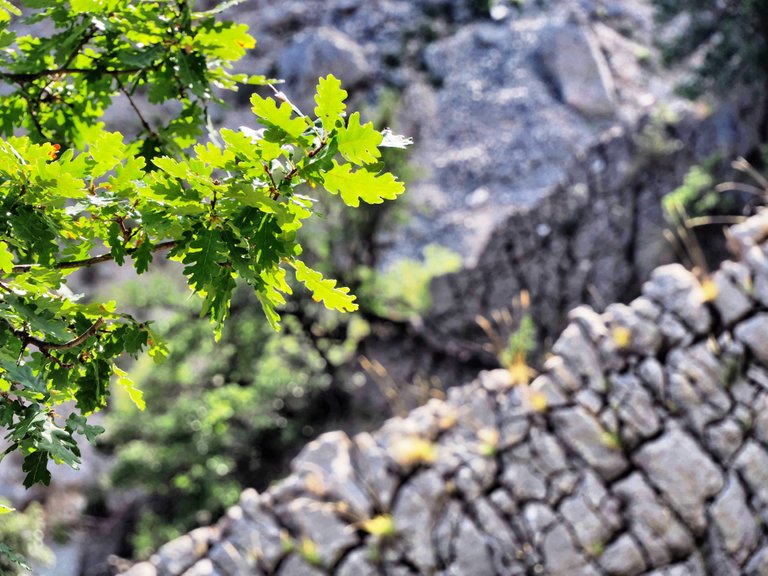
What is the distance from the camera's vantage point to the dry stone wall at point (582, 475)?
593 cm

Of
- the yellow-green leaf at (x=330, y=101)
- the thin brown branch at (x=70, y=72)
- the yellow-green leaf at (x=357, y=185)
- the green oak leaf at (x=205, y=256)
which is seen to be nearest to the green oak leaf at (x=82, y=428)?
the green oak leaf at (x=205, y=256)

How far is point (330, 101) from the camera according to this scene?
2.10 meters

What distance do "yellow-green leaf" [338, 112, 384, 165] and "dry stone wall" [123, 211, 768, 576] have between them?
456cm

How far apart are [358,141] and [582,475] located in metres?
4.65

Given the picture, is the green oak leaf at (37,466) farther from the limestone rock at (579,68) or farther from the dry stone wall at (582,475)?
the limestone rock at (579,68)

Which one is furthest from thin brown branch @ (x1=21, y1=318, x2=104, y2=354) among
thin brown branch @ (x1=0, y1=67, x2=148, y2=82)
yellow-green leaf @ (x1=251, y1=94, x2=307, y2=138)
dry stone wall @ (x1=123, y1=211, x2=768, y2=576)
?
dry stone wall @ (x1=123, y1=211, x2=768, y2=576)

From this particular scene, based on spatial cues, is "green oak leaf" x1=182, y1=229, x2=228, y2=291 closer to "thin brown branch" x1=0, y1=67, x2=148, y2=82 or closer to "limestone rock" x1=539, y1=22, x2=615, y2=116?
"thin brown branch" x1=0, y1=67, x2=148, y2=82

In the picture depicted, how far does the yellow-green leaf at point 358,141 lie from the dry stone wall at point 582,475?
4564 millimetres

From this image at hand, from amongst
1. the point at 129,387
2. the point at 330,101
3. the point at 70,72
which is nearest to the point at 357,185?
the point at 330,101

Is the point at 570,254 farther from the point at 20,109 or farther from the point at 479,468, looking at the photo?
the point at 20,109

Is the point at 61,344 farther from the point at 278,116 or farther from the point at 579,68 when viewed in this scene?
the point at 579,68

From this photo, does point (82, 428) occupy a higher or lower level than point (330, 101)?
lower

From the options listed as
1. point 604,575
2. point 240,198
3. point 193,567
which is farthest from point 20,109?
point 604,575

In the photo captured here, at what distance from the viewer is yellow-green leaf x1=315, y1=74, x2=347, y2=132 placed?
2.09 meters
